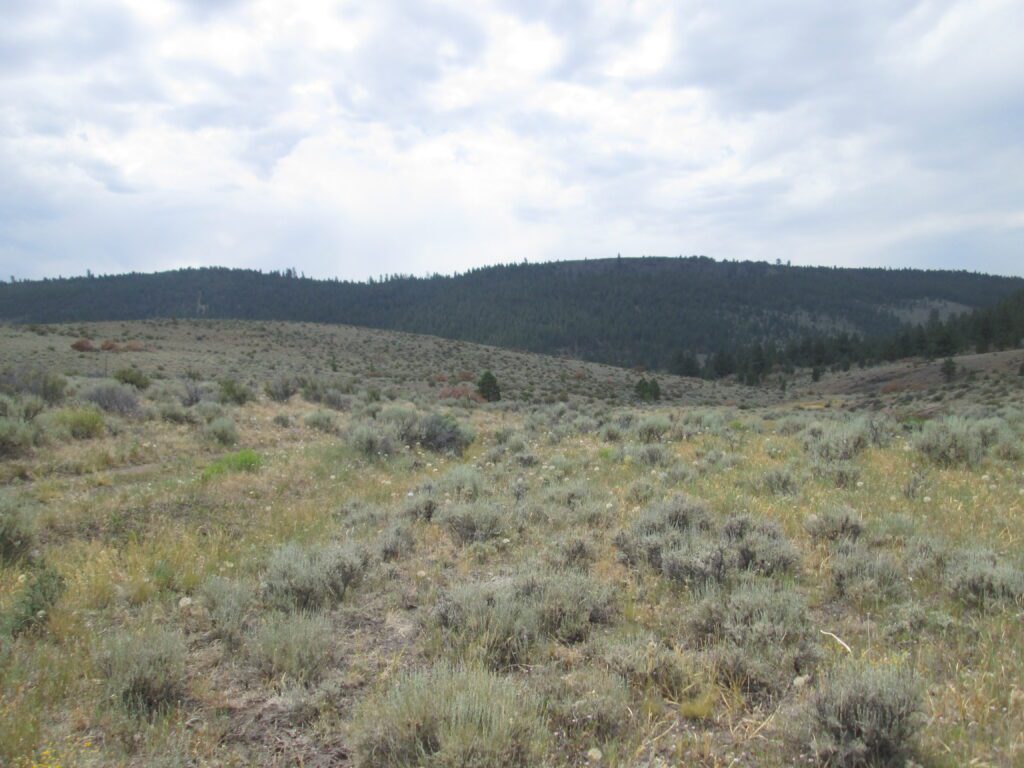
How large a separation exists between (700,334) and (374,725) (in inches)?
6655

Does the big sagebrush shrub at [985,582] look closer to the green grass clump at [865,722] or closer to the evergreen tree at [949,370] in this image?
the green grass clump at [865,722]

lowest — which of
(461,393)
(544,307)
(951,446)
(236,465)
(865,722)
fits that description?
(461,393)

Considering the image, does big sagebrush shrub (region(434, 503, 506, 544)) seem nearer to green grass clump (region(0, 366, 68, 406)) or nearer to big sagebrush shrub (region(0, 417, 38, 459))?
big sagebrush shrub (region(0, 417, 38, 459))

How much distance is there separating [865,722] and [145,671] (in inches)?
150

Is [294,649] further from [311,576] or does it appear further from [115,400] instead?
[115,400]

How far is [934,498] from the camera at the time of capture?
6.66 meters

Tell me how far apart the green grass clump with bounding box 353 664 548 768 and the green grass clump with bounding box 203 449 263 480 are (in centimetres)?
719

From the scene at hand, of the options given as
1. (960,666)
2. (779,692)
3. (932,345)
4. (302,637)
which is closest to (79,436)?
(302,637)

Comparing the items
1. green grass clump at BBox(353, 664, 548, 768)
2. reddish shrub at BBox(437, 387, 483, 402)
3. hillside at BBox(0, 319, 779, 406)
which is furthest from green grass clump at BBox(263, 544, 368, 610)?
reddish shrub at BBox(437, 387, 483, 402)

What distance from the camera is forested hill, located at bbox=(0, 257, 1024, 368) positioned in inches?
5851

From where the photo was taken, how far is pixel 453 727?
267cm

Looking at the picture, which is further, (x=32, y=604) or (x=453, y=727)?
(x=32, y=604)

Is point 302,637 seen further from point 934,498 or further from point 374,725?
point 934,498

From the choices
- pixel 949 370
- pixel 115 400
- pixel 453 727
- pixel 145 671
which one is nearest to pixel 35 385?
pixel 115 400
